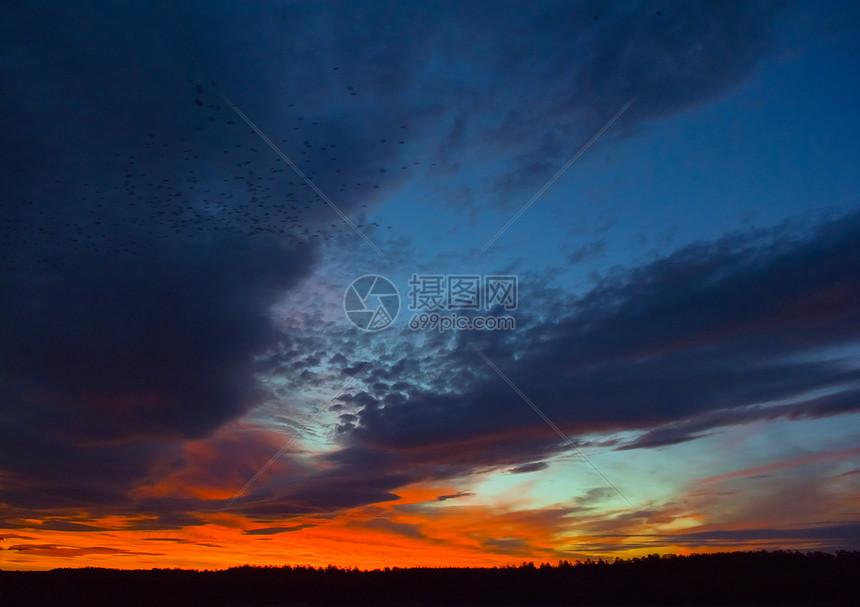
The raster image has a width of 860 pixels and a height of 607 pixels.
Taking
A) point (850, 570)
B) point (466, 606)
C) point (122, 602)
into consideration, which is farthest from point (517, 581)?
point (122, 602)

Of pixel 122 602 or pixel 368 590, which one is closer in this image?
pixel 122 602

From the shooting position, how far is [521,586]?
3538 centimetres

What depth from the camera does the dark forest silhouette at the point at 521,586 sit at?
102 ft

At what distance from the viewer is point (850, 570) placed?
113 ft

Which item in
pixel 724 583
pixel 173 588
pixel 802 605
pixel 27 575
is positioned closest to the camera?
pixel 802 605

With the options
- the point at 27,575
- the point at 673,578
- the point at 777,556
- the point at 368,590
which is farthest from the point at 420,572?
the point at 27,575

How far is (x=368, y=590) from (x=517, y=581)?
8.09 m

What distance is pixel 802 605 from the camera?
2634 cm

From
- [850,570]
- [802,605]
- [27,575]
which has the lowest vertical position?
[802,605]

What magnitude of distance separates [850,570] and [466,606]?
20.4 metres

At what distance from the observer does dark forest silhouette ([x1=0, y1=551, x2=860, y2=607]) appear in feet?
102

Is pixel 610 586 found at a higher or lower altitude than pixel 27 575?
lower

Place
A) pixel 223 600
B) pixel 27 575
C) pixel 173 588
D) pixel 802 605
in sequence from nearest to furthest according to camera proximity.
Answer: pixel 802 605 < pixel 223 600 < pixel 173 588 < pixel 27 575

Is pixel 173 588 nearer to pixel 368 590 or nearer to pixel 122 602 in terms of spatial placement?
pixel 122 602
